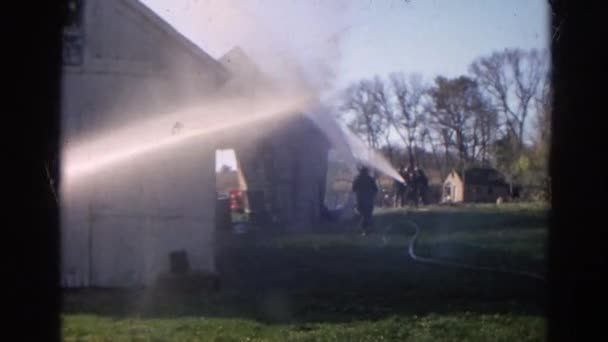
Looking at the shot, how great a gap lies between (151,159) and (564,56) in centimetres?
576

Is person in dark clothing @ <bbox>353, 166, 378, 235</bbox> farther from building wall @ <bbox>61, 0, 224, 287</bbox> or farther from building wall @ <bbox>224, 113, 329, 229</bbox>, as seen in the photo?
building wall @ <bbox>61, 0, 224, 287</bbox>

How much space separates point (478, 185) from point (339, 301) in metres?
32.0

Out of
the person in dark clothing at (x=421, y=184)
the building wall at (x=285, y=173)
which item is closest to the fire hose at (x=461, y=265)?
the building wall at (x=285, y=173)

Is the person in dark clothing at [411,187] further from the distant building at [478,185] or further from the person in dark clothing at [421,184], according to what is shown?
the distant building at [478,185]

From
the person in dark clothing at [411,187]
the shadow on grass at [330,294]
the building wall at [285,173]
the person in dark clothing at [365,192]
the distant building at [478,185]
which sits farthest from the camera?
the distant building at [478,185]

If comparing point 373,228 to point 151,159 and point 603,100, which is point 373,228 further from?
point 603,100

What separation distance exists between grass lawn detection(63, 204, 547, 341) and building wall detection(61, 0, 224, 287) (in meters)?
0.62

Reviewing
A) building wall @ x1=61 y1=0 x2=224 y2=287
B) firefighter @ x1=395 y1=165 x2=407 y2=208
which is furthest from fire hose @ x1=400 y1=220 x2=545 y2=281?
firefighter @ x1=395 y1=165 x2=407 y2=208

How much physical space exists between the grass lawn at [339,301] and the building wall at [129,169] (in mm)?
620

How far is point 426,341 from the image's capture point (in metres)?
6.32

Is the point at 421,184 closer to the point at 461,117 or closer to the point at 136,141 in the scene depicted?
the point at 461,117

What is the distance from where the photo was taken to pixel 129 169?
10070 mm

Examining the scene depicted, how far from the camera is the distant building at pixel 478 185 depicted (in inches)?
1481

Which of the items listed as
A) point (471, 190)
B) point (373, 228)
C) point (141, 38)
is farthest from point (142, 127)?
point (471, 190)
